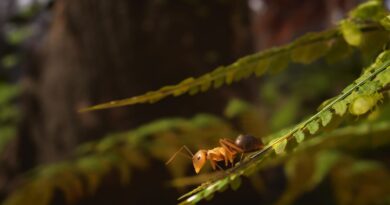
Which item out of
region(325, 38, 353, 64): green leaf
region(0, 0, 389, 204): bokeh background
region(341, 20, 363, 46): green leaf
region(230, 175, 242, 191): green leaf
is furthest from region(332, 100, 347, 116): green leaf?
region(0, 0, 389, 204): bokeh background

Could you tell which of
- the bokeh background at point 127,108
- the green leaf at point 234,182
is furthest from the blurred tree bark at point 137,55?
the green leaf at point 234,182

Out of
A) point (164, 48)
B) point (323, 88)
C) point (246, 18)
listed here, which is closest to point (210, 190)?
point (164, 48)

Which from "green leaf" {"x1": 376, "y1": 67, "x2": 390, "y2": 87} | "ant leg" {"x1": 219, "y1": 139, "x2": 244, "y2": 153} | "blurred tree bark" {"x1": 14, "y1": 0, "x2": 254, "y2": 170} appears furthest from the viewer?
"blurred tree bark" {"x1": 14, "y1": 0, "x2": 254, "y2": 170}

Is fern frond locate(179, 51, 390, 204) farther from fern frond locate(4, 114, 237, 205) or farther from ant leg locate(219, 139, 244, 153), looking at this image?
fern frond locate(4, 114, 237, 205)

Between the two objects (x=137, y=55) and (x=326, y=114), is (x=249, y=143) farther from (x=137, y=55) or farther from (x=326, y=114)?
(x=137, y=55)

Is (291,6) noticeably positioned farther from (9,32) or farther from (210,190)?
(210,190)

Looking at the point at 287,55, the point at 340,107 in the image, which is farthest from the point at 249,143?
the point at 340,107
